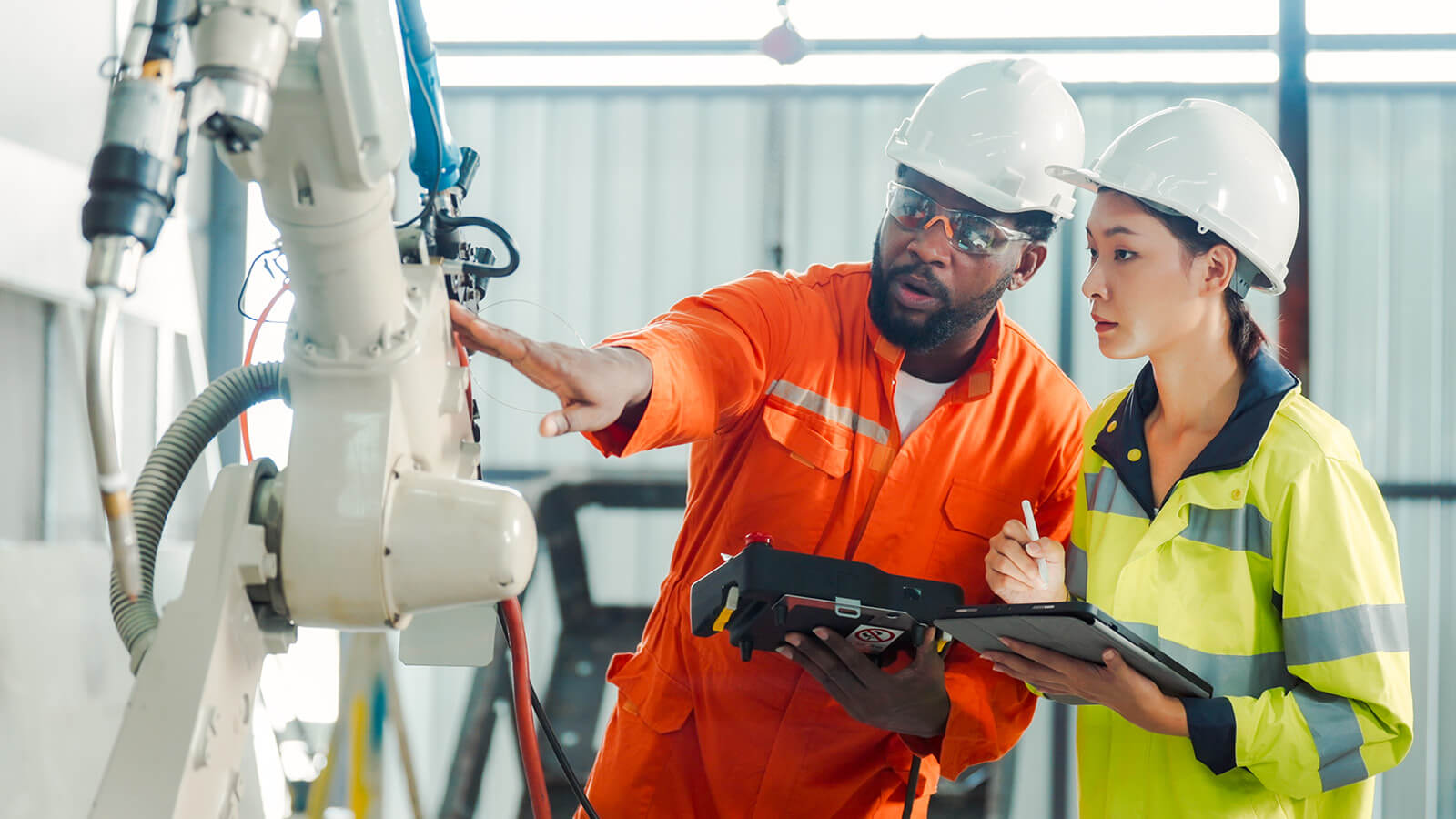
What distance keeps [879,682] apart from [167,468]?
0.99m

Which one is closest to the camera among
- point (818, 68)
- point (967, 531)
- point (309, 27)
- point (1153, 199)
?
point (309, 27)

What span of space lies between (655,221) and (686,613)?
2.06 metres

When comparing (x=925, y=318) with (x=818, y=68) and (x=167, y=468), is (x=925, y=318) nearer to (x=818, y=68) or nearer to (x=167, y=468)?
(x=167, y=468)

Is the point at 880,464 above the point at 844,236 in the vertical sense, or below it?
below

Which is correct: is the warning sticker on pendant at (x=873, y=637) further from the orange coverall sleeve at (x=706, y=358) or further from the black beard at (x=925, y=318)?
the black beard at (x=925, y=318)

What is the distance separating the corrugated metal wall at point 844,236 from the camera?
3340mm

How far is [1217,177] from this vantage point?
145 cm

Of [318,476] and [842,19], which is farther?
[842,19]

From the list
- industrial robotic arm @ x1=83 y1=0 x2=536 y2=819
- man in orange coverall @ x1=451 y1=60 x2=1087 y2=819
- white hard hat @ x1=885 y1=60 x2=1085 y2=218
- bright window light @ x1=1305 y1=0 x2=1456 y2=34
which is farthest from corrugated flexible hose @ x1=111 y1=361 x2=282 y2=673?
bright window light @ x1=1305 y1=0 x2=1456 y2=34

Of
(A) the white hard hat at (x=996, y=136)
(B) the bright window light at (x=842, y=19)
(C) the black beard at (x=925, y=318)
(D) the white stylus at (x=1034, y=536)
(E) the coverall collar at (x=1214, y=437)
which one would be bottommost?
(D) the white stylus at (x=1034, y=536)

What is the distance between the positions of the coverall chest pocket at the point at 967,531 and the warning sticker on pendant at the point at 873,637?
0.21 metres

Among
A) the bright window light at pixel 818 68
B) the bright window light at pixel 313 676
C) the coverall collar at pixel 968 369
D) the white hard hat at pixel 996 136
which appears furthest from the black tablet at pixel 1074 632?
the bright window light at pixel 818 68

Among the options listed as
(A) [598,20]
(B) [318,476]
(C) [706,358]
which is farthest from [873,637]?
(A) [598,20]

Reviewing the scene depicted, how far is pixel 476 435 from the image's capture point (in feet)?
3.69
